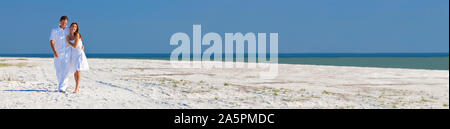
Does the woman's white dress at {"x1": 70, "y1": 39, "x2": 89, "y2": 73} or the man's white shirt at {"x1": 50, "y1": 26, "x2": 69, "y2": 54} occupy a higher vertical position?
the man's white shirt at {"x1": 50, "y1": 26, "x2": 69, "y2": 54}

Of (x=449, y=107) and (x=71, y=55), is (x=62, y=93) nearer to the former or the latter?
(x=71, y=55)

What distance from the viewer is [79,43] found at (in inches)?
324

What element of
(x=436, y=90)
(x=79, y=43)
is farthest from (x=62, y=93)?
(x=436, y=90)

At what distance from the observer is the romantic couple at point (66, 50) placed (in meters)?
8.12

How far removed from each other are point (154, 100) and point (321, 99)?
10.1 ft

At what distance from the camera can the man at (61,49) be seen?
26.6 ft

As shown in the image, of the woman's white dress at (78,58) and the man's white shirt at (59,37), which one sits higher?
the man's white shirt at (59,37)

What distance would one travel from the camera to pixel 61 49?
8.24 meters

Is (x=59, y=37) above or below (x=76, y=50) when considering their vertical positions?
above

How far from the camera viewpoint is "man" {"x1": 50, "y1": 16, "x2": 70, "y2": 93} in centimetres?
811

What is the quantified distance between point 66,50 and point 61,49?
87mm

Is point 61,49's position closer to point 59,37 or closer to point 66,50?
point 66,50

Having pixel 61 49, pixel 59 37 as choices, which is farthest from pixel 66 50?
pixel 59 37

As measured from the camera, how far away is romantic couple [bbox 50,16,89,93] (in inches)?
320
